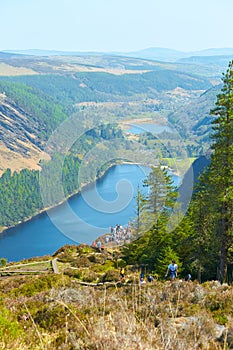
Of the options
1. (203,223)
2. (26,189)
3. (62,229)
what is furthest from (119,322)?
(26,189)

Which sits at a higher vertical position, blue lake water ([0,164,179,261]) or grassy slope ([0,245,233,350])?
grassy slope ([0,245,233,350])

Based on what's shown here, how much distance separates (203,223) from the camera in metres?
24.3

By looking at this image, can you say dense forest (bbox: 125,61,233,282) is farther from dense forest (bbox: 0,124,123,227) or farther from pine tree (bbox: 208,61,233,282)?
dense forest (bbox: 0,124,123,227)

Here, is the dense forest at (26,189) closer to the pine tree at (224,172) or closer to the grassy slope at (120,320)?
the pine tree at (224,172)

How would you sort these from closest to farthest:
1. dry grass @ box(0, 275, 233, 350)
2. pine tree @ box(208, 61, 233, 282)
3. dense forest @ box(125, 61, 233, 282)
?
dry grass @ box(0, 275, 233, 350)
pine tree @ box(208, 61, 233, 282)
dense forest @ box(125, 61, 233, 282)

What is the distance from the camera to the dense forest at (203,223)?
19.2 metres

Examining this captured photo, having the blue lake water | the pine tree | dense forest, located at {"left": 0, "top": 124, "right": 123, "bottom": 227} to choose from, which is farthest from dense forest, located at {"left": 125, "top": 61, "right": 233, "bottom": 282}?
dense forest, located at {"left": 0, "top": 124, "right": 123, "bottom": 227}

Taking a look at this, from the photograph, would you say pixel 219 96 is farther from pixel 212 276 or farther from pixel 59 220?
pixel 59 220

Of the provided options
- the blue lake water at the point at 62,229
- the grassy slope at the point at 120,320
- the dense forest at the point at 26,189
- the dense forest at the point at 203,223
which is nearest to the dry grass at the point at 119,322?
the grassy slope at the point at 120,320

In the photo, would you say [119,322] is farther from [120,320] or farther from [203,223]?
[203,223]

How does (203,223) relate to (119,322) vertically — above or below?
below

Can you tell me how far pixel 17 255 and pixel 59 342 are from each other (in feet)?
Result: 308

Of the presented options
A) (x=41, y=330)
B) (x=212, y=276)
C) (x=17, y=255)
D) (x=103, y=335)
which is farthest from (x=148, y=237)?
(x=17, y=255)

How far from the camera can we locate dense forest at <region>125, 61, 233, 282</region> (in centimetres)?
1919
